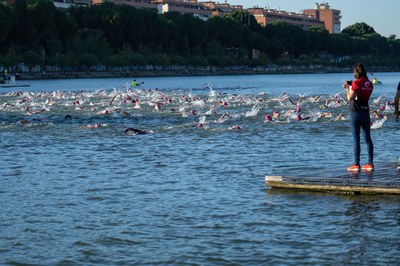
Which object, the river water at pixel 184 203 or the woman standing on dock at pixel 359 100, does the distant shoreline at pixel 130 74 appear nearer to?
the river water at pixel 184 203

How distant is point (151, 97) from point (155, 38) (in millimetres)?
114024

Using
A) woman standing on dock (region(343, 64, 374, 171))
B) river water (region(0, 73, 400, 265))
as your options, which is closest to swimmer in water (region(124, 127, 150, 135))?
river water (region(0, 73, 400, 265))

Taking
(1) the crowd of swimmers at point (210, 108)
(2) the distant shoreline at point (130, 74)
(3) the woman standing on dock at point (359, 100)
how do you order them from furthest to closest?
(2) the distant shoreline at point (130, 74)
(1) the crowd of swimmers at point (210, 108)
(3) the woman standing on dock at point (359, 100)

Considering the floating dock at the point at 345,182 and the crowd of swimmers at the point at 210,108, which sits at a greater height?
the floating dock at the point at 345,182

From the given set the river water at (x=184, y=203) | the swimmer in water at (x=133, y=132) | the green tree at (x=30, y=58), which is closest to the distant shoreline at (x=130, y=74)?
the green tree at (x=30, y=58)

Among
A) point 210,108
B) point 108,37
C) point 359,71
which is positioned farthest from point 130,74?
point 359,71

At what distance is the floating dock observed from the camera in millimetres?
15154

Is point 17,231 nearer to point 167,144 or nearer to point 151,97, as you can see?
point 167,144

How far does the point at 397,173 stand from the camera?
1606 cm

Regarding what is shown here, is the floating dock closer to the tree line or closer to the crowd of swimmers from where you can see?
the crowd of swimmers

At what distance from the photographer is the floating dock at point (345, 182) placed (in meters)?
15.2

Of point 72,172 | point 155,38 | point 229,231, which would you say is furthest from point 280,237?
point 155,38

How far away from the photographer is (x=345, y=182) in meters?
15.5

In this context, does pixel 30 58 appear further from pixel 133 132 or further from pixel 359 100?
pixel 359 100
